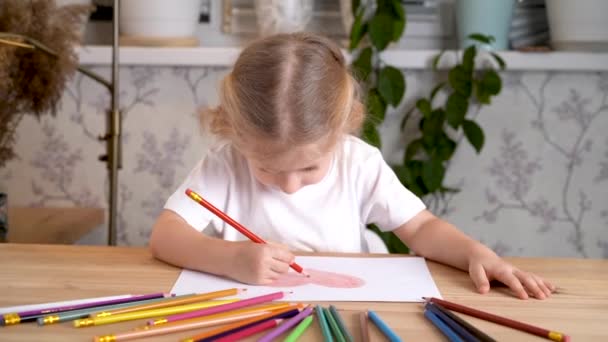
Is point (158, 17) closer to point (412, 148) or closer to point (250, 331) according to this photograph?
point (412, 148)

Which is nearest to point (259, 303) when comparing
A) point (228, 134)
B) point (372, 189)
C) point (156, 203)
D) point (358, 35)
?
point (228, 134)

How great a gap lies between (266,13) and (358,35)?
0.24 metres

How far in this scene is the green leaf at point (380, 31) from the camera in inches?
66.9

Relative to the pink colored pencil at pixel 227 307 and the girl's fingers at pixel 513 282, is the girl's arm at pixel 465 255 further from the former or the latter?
the pink colored pencil at pixel 227 307

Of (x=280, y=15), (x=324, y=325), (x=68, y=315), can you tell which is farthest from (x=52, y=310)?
(x=280, y=15)

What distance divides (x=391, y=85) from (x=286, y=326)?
118 centimetres

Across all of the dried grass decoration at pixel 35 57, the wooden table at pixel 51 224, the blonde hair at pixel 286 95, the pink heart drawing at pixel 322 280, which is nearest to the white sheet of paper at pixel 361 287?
the pink heart drawing at pixel 322 280

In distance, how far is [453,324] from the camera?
66 centimetres

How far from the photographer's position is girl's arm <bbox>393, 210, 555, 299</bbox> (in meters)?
0.81

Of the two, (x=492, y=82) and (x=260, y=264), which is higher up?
(x=492, y=82)

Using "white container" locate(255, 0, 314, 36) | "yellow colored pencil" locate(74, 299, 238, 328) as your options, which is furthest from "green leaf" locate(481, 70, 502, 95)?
"yellow colored pencil" locate(74, 299, 238, 328)

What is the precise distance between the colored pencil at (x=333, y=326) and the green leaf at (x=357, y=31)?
3.62ft

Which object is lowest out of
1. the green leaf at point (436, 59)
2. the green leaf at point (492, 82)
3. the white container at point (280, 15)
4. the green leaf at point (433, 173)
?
the green leaf at point (433, 173)

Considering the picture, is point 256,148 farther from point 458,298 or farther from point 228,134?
point 458,298
